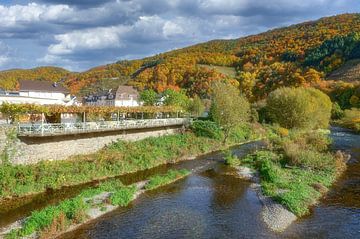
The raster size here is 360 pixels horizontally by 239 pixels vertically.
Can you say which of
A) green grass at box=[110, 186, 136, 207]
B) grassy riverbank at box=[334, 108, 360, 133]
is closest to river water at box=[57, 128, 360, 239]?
green grass at box=[110, 186, 136, 207]

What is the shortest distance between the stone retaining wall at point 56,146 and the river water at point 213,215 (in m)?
11.9

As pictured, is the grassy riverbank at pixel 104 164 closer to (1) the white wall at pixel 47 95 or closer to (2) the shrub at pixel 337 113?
(1) the white wall at pixel 47 95

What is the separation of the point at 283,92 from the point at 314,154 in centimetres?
3948

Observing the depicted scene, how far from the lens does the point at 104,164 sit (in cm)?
4250

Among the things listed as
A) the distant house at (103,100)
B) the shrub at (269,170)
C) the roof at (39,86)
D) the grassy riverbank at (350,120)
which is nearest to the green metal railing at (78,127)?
the shrub at (269,170)

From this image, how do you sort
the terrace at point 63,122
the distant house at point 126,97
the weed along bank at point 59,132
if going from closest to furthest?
the weed along bank at point 59,132 < the terrace at point 63,122 < the distant house at point 126,97

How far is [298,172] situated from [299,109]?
126 feet

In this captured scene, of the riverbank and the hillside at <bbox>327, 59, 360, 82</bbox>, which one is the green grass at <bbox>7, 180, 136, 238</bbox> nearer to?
the riverbank

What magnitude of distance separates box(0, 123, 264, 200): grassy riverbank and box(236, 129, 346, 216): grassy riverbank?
9912 mm

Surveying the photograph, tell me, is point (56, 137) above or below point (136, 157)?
above

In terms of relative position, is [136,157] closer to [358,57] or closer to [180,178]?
[180,178]

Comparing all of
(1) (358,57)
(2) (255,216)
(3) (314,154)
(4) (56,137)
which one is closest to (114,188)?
(4) (56,137)

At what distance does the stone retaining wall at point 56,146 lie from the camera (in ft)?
120

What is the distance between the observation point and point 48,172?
36719mm
